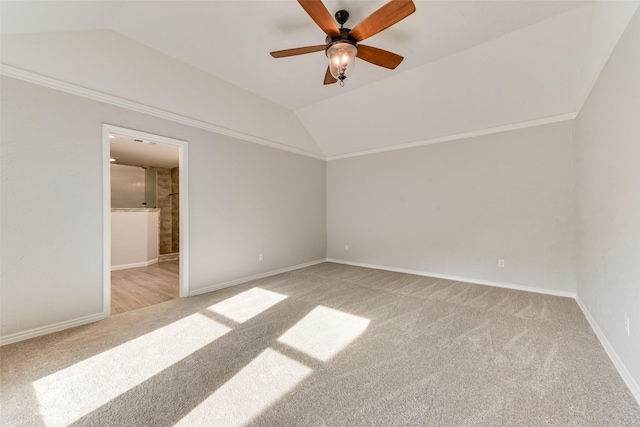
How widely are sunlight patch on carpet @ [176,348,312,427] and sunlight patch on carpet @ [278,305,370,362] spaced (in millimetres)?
219

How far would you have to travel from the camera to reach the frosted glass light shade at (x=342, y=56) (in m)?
2.06

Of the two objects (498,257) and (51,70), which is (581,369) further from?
(51,70)

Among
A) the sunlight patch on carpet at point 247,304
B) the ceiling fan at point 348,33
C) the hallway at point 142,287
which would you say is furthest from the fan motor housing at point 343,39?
the hallway at point 142,287

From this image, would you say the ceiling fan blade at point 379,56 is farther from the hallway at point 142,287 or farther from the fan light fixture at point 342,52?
the hallway at point 142,287

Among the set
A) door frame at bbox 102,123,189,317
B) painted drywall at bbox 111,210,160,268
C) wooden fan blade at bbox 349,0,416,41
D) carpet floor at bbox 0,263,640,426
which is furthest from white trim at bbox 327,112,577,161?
painted drywall at bbox 111,210,160,268

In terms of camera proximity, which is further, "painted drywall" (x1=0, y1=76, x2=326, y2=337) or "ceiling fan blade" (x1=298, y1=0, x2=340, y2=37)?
"painted drywall" (x1=0, y1=76, x2=326, y2=337)

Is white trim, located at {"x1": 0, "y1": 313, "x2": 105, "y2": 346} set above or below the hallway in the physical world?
above

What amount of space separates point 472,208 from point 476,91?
178 centimetres

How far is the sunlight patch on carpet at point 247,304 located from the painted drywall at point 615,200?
3.06 m

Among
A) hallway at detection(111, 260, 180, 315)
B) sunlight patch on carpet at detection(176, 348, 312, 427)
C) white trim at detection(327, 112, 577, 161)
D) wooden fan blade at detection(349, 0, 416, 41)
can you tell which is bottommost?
sunlight patch on carpet at detection(176, 348, 312, 427)

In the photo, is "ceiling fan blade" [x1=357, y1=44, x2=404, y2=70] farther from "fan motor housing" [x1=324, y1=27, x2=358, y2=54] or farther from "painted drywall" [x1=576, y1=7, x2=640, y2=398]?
"painted drywall" [x1=576, y1=7, x2=640, y2=398]

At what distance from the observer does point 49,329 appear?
237 centimetres

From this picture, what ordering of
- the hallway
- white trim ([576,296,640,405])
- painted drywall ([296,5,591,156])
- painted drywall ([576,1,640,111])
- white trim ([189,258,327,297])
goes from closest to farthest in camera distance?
1. white trim ([576,296,640,405])
2. painted drywall ([576,1,640,111])
3. painted drywall ([296,5,591,156])
4. the hallway
5. white trim ([189,258,327,297])

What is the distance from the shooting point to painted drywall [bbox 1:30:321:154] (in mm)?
2229
